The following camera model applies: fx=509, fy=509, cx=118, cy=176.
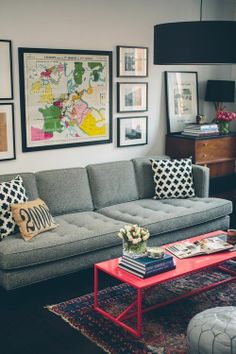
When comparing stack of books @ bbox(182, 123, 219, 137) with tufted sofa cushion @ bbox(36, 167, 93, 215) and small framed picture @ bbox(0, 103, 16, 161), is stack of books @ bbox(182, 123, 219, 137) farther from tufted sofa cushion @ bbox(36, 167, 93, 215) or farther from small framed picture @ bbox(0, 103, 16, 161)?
small framed picture @ bbox(0, 103, 16, 161)

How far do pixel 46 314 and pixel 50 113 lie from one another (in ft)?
6.60

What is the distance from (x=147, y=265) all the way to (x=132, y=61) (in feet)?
9.00

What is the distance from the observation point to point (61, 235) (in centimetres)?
396

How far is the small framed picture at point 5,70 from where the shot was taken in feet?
14.3

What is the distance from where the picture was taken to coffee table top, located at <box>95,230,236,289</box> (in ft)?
10.6

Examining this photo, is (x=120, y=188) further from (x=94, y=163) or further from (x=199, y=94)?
(x=199, y=94)

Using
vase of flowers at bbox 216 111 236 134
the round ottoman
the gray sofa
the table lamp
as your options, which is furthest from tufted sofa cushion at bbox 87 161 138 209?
the round ottoman

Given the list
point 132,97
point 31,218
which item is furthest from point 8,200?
point 132,97

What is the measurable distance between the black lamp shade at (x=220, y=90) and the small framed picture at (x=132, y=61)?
101 centimetres

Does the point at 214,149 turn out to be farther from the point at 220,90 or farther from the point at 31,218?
the point at 31,218

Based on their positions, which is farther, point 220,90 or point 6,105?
point 220,90

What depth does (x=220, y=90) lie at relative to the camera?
6.04m

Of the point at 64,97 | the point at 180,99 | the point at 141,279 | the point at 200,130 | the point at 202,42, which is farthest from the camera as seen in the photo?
the point at 180,99

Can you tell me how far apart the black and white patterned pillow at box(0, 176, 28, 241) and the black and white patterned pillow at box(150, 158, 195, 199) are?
1.46 metres
